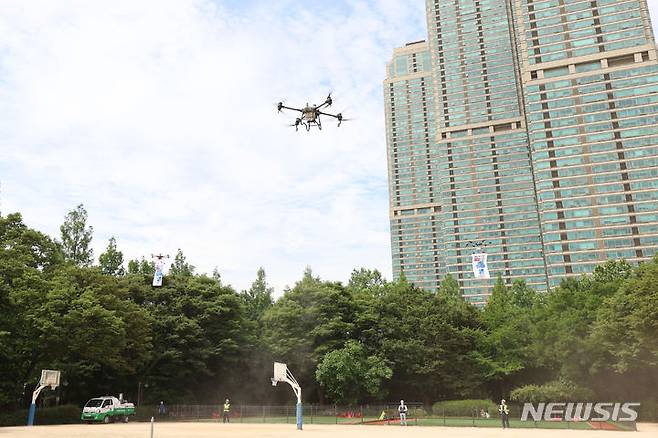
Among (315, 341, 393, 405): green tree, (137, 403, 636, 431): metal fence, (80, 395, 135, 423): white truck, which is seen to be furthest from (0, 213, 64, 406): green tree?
(315, 341, 393, 405): green tree

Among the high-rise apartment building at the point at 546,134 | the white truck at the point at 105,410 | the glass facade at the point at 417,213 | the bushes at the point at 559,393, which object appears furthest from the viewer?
the glass facade at the point at 417,213

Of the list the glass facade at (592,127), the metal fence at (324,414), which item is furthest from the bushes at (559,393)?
the glass facade at (592,127)

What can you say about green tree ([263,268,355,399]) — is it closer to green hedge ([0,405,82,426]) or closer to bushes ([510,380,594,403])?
bushes ([510,380,594,403])

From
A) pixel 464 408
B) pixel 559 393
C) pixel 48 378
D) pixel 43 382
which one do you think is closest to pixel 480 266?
pixel 464 408

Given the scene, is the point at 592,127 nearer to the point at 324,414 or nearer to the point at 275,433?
the point at 324,414

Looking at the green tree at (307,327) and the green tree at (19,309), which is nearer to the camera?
the green tree at (19,309)

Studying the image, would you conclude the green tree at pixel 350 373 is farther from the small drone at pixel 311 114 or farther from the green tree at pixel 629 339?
the small drone at pixel 311 114

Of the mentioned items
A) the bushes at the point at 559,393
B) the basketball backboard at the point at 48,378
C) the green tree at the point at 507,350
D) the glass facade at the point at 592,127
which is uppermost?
the glass facade at the point at 592,127
